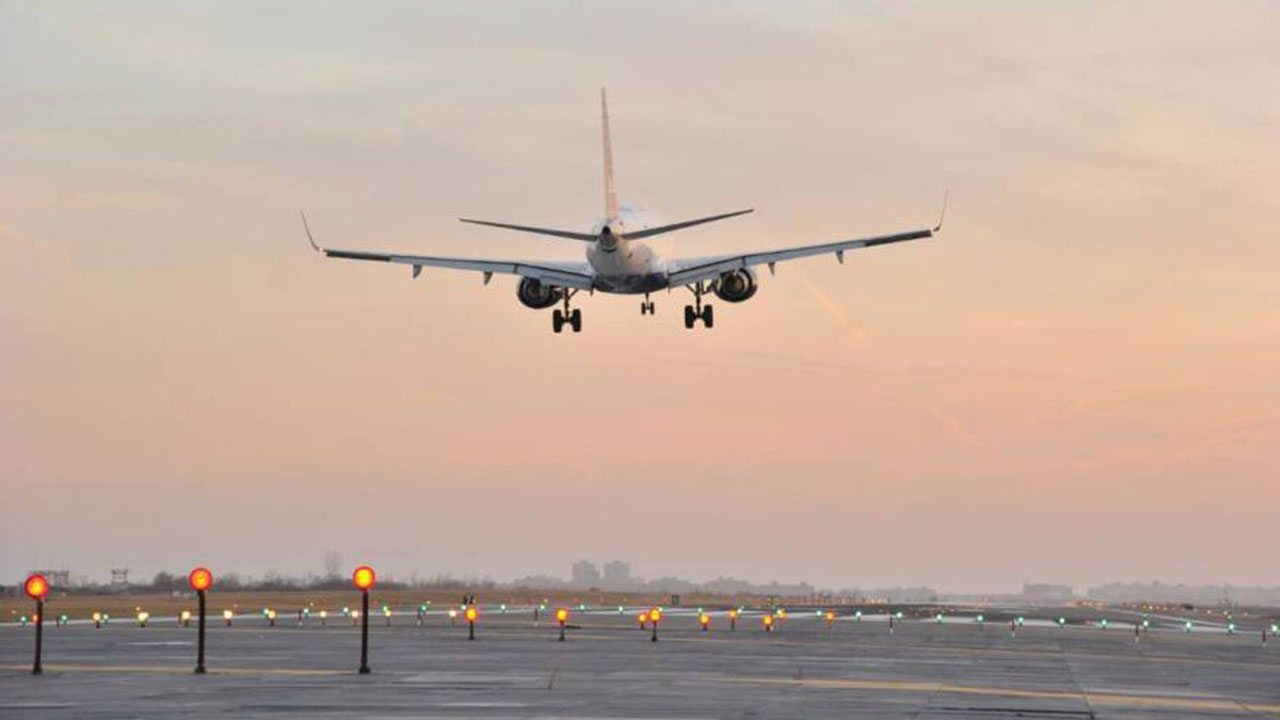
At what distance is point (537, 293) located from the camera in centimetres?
7569

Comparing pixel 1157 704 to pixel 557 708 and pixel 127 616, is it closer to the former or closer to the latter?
pixel 557 708

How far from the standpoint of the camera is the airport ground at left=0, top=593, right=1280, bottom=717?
3403cm

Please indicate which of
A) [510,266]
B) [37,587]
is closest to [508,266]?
[510,266]

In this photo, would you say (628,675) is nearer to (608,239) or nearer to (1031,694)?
(1031,694)

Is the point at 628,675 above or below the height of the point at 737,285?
below

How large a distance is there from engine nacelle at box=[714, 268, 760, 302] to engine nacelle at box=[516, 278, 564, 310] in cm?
741

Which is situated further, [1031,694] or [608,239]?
[608,239]

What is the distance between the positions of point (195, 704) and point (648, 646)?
100 feet

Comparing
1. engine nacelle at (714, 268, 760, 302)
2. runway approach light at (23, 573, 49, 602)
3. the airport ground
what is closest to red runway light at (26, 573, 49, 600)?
runway approach light at (23, 573, 49, 602)

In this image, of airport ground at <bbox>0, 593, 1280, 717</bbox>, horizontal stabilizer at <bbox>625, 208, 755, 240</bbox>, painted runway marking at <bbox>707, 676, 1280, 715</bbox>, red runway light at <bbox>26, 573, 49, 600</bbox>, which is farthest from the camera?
horizontal stabilizer at <bbox>625, 208, 755, 240</bbox>

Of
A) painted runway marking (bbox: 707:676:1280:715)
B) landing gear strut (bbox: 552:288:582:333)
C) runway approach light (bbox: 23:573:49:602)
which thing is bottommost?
painted runway marking (bbox: 707:676:1280:715)

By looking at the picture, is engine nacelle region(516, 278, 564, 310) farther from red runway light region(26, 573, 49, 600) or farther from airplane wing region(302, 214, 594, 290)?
red runway light region(26, 573, 49, 600)

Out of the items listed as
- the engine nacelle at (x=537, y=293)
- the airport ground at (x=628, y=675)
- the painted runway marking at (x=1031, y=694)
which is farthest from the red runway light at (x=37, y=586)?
the engine nacelle at (x=537, y=293)

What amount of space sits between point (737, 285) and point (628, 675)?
31916 mm
